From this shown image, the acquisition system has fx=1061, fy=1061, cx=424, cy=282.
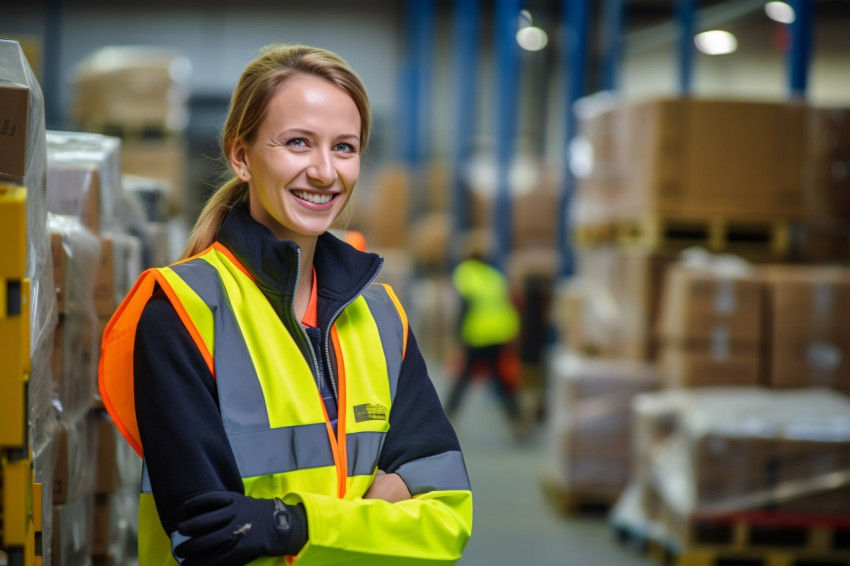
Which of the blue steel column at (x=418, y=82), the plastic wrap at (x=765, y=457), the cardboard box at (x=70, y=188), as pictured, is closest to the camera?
the cardboard box at (x=70, y=188)

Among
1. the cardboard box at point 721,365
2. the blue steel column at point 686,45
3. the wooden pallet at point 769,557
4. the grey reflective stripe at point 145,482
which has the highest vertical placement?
the blue steel column at point 686,45

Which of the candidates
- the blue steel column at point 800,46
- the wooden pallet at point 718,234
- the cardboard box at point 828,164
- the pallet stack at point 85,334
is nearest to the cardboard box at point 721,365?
the wooden pallet at point 718,234

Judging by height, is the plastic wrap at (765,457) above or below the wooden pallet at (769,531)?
above

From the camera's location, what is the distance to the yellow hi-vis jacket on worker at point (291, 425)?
5.90 feet

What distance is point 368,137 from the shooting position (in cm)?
211

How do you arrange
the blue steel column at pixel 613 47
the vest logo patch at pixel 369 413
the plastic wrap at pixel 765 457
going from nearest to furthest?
the vest logo patch at pixel 369 413 → the plastic wrap at pixel 765 457 → the blue steel column at pixel 613 47

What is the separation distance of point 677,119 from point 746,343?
1.45 m

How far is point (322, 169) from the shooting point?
1925 millimetres

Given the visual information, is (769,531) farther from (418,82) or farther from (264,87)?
(418,82)

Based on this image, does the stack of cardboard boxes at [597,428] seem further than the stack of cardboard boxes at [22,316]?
Yes

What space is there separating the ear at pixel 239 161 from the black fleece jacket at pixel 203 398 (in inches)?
2.7

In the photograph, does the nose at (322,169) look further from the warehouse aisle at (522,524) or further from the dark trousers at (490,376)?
the dark trousers at (490,376)

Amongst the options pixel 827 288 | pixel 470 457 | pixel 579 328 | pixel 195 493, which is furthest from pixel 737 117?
pixel 195 493

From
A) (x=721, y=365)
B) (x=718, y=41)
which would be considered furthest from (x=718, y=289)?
(x=718, y=41)
